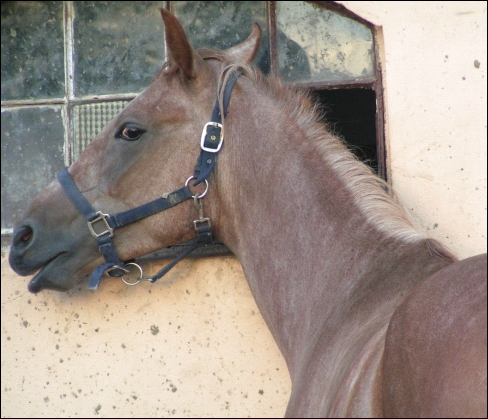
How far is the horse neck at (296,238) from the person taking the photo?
1.61 meters

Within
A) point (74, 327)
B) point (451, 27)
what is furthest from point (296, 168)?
point (74, 327)

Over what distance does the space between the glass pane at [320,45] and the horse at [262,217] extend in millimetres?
330

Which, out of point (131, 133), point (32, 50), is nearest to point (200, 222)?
point (131, 133)

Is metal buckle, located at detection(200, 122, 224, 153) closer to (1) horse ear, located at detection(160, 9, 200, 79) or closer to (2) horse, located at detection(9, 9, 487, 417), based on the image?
(2) horse, located at detection(9, 9, 487, 417)

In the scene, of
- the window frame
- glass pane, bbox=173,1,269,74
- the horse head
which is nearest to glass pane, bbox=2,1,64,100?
the window frame

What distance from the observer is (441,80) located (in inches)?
88.8

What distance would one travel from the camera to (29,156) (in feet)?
8.91

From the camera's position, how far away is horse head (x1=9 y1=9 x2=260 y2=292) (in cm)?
196

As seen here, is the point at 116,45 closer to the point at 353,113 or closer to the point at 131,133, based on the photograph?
the point at 131,133

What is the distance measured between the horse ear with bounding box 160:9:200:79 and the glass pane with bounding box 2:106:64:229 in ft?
3.22

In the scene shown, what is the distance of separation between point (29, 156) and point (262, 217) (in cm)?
142

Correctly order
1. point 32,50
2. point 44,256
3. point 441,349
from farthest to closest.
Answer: point 32,50
point 44,256
point 441,349

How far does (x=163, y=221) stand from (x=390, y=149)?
0.99m

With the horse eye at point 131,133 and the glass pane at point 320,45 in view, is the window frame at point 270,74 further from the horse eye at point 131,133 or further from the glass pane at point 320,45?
the horse eye at point 131,133
